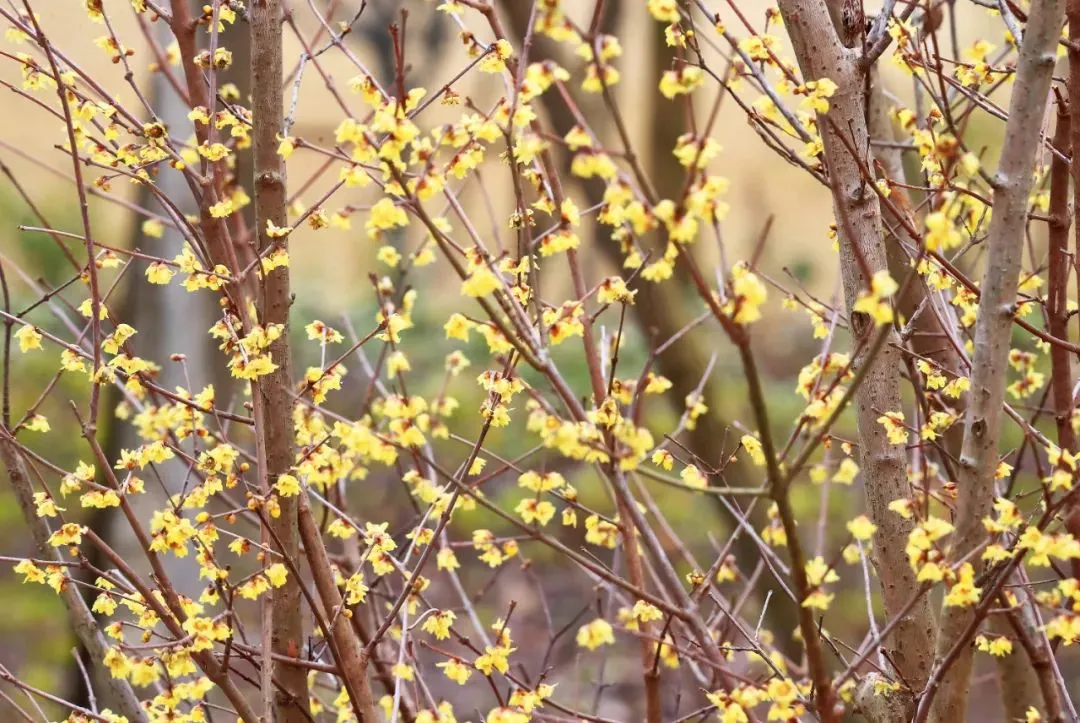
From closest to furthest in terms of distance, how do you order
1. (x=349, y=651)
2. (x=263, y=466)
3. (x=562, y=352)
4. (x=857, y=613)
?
(x=263, y=466) < (x=349, y=651) < (x=857, y=613) < (x=562, y=352)

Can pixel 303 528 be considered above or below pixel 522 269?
below

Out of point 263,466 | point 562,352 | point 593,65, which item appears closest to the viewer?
point 593,65

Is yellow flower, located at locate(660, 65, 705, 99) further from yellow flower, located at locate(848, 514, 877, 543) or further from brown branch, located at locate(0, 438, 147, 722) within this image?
brown branch, located at locate(0, 438, 147, 722)

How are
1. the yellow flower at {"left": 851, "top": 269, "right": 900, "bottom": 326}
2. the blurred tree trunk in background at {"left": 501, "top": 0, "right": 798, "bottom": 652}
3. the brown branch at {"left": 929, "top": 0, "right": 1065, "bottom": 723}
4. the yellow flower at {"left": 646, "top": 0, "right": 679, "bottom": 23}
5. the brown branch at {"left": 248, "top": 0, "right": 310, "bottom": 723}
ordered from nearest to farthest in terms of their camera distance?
the yellow flower at {"left": 851, "top": 269, "right": 900, "bottom": 326}, the yellow flower at {"left": 646, "top": 0, "right": 679, "bottom": 23}, the brown branch at {"left": 929, "top": 0, "right": 1065, "bottom": 723}, the brown branch at {"left": 248, "top": 0, "right": 310, "bottom": 723}, the blurred tree trunk in background at {"left": 501, "top": 0, "right": 798, "bottom": 652}

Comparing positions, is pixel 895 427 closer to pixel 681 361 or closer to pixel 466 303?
pixel 681 361

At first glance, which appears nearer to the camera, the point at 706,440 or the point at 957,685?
the point at 957,685

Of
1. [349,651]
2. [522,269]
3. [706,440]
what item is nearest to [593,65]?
[522,269]

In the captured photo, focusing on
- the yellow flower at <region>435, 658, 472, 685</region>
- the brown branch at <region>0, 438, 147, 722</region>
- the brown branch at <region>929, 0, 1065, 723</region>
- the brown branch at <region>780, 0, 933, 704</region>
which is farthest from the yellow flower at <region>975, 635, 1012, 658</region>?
the brown branch at <region>0, 438, 147, 722</region>

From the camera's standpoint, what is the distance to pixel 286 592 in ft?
5.82

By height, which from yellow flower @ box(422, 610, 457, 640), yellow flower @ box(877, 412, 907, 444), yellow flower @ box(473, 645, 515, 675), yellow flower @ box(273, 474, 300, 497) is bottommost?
yellow flower @ box(473, 645, 515, 675)

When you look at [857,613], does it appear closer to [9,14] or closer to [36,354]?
[9,14]

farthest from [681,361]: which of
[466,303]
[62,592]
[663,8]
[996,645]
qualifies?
[466,303]

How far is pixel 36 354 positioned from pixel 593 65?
7.28 m

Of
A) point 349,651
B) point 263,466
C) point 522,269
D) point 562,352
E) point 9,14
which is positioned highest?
point 9,14
